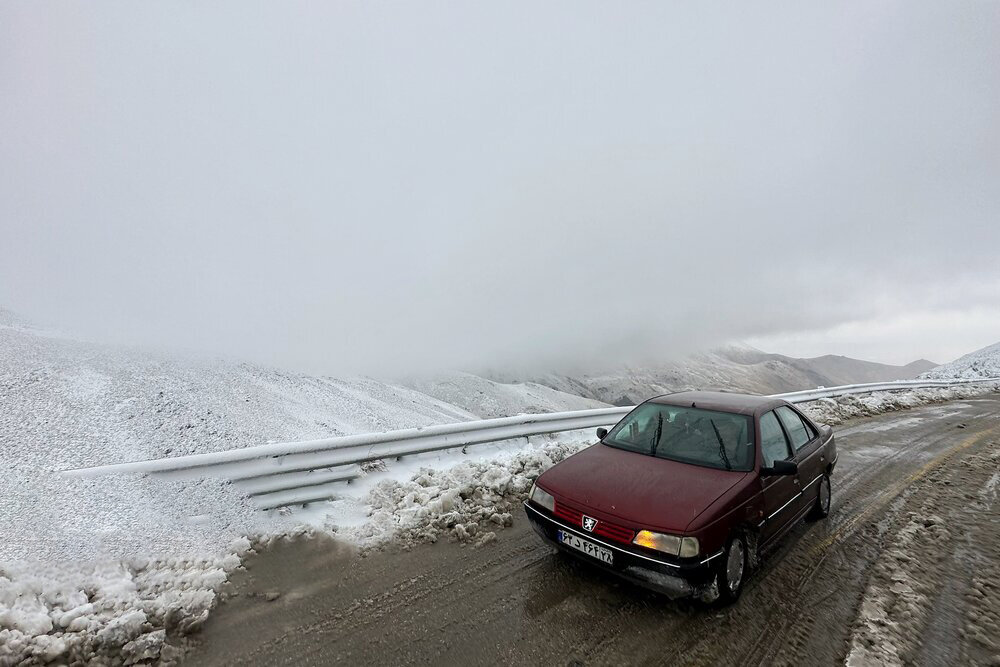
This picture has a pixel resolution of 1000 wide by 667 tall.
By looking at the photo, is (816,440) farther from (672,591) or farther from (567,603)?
(567,603)

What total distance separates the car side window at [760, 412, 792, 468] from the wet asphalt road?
0.98m

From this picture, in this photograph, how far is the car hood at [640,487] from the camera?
10.8 feet

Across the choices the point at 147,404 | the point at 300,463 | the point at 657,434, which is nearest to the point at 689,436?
the point at 657,434

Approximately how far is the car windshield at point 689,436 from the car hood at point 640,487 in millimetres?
142

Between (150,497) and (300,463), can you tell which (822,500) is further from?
(150,497)

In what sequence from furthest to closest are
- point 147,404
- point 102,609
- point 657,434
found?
point 147,404 < point 657,434 < point 102,609

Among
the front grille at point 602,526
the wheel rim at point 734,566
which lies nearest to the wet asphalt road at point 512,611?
the wheel rim at point 734,566

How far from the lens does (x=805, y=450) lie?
15.6 ft

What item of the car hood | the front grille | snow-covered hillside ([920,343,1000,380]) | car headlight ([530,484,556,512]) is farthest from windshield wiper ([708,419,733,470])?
snow-covered hillside ([920,343,1000,380])

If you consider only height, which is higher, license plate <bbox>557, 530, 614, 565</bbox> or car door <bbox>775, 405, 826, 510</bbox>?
car door <bbox>775, 405, 826, 510</bbox>

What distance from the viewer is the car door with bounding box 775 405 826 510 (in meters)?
4.56

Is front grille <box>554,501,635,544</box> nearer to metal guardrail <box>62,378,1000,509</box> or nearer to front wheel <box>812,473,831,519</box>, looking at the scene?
metal guardrail <box>62,378,1000,509</box>

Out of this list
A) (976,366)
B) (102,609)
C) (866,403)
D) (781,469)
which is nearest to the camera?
(102,609)

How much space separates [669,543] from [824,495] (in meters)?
3.42
